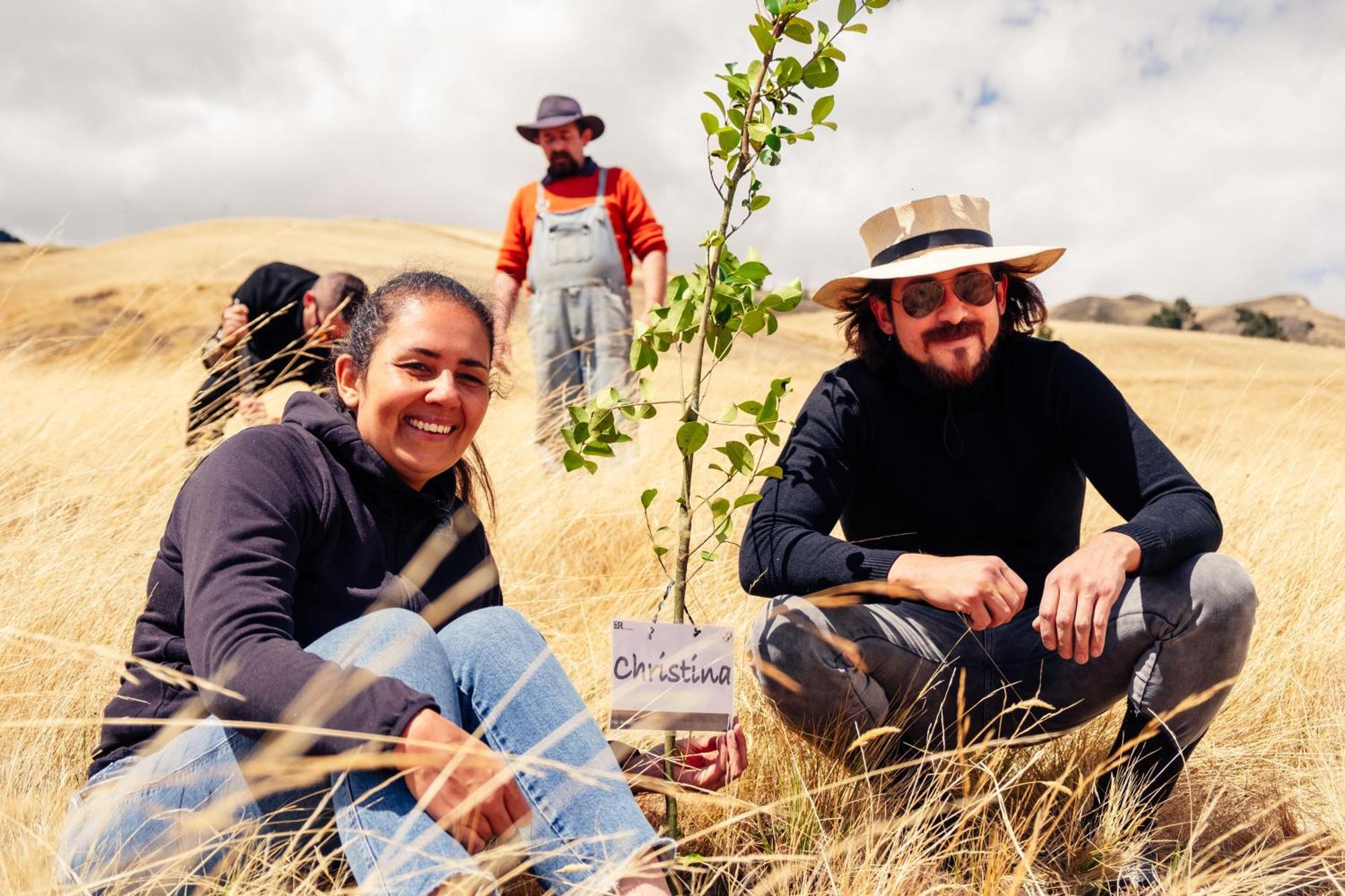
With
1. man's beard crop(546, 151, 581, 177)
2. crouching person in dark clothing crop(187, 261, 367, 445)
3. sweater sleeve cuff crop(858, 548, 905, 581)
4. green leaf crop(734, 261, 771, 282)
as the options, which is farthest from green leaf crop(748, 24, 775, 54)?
man's beard crop(546, 151, 581, 177)

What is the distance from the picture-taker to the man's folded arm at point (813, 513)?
2.00 m

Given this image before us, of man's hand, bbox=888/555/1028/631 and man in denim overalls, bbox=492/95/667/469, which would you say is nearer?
man's hand, bbox=888/555/1028/631

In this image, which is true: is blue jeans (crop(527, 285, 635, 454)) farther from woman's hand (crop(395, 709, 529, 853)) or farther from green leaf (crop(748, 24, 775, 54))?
woman's hand (crop(395, 709, 529, 853))

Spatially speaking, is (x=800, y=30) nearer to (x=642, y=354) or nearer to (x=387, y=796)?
(x=642, y=354)

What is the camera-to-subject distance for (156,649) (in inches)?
65.6

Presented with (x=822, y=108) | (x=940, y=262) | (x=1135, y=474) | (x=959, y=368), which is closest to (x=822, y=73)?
(x=822, y=108)

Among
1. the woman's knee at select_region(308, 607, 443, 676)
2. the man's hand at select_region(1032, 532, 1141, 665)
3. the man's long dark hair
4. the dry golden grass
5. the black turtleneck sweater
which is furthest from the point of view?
the man's long dark hair

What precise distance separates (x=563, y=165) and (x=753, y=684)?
11.0 feet

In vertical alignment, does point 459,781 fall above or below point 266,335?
below

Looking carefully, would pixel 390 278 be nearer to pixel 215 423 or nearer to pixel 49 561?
pixel 49 561

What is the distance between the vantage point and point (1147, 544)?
77.3 inches

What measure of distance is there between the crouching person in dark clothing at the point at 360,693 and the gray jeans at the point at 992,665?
0.28 meters

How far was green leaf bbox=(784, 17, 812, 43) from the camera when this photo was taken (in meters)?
1.60

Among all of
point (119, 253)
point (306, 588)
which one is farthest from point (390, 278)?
point (119, 253)
